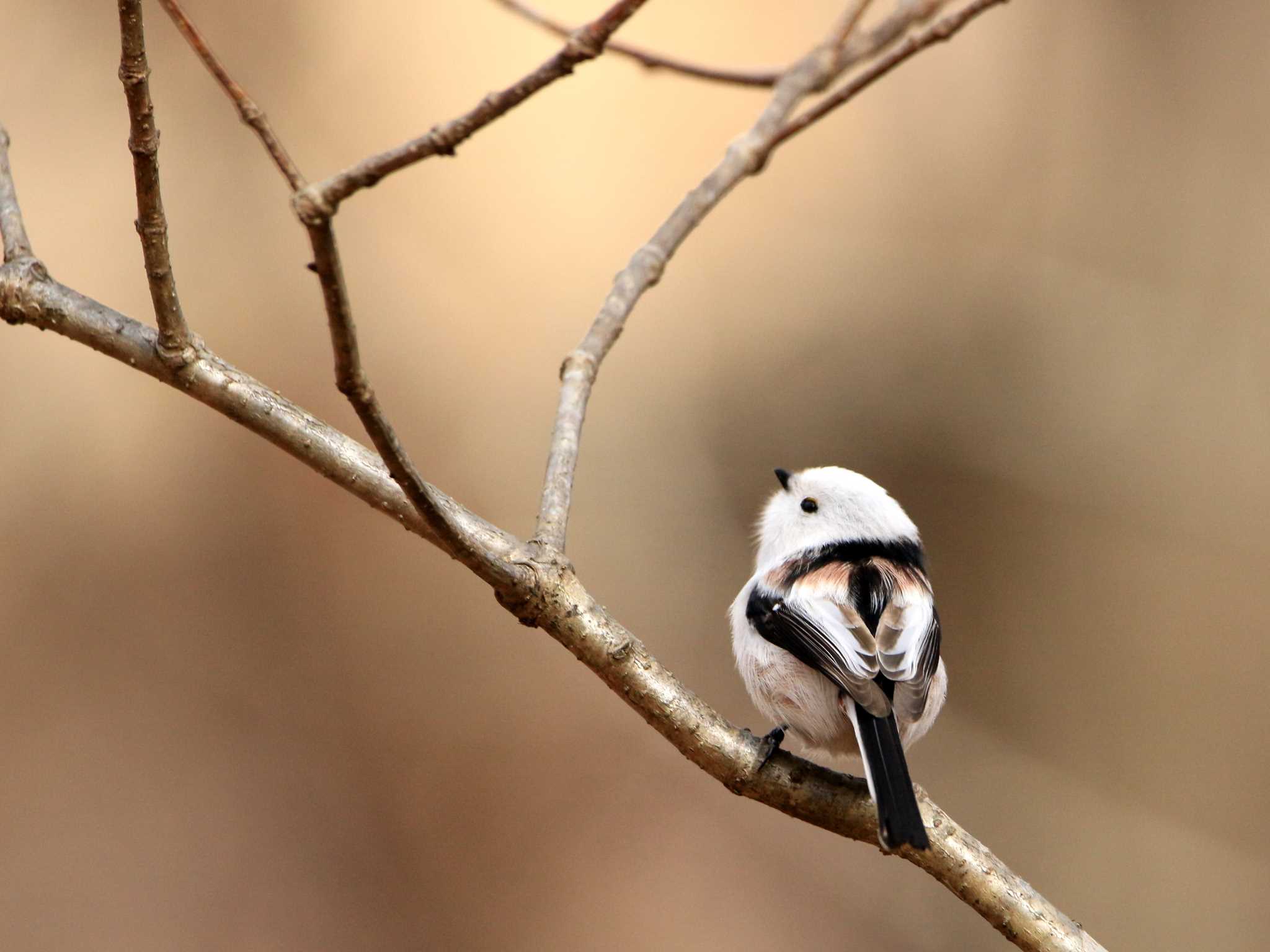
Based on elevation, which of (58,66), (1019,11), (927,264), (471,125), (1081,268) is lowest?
(471,125)

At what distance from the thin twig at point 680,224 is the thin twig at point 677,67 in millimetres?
28

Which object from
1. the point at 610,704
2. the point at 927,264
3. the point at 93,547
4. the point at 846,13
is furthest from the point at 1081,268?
the point at 93,547

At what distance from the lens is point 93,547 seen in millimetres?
3438

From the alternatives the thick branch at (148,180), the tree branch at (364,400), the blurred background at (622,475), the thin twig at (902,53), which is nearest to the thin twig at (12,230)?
the thick branch at (148,180)

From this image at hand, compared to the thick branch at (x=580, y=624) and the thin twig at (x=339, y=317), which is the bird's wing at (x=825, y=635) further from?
the thin twig at (x=339, y=317)

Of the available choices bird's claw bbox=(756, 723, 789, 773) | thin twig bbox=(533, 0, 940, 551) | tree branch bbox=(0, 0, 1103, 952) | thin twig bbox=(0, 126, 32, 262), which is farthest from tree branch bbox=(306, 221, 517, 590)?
thin twig bbox=(0, 126, 32, 262)

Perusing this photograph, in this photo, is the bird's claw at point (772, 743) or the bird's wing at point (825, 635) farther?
the bird's wing at point (825, 635)

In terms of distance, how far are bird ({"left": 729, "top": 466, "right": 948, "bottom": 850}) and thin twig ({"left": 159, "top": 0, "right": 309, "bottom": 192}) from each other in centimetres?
101

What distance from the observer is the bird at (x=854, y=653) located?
1593 millimetres

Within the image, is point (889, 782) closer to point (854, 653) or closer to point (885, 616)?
point (854, 653)

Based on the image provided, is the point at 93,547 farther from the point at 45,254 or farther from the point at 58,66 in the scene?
the point at 58,66

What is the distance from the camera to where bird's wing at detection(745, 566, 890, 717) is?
5.58 feet

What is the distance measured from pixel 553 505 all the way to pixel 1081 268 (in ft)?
10.9

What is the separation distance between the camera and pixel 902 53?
1264 mm
